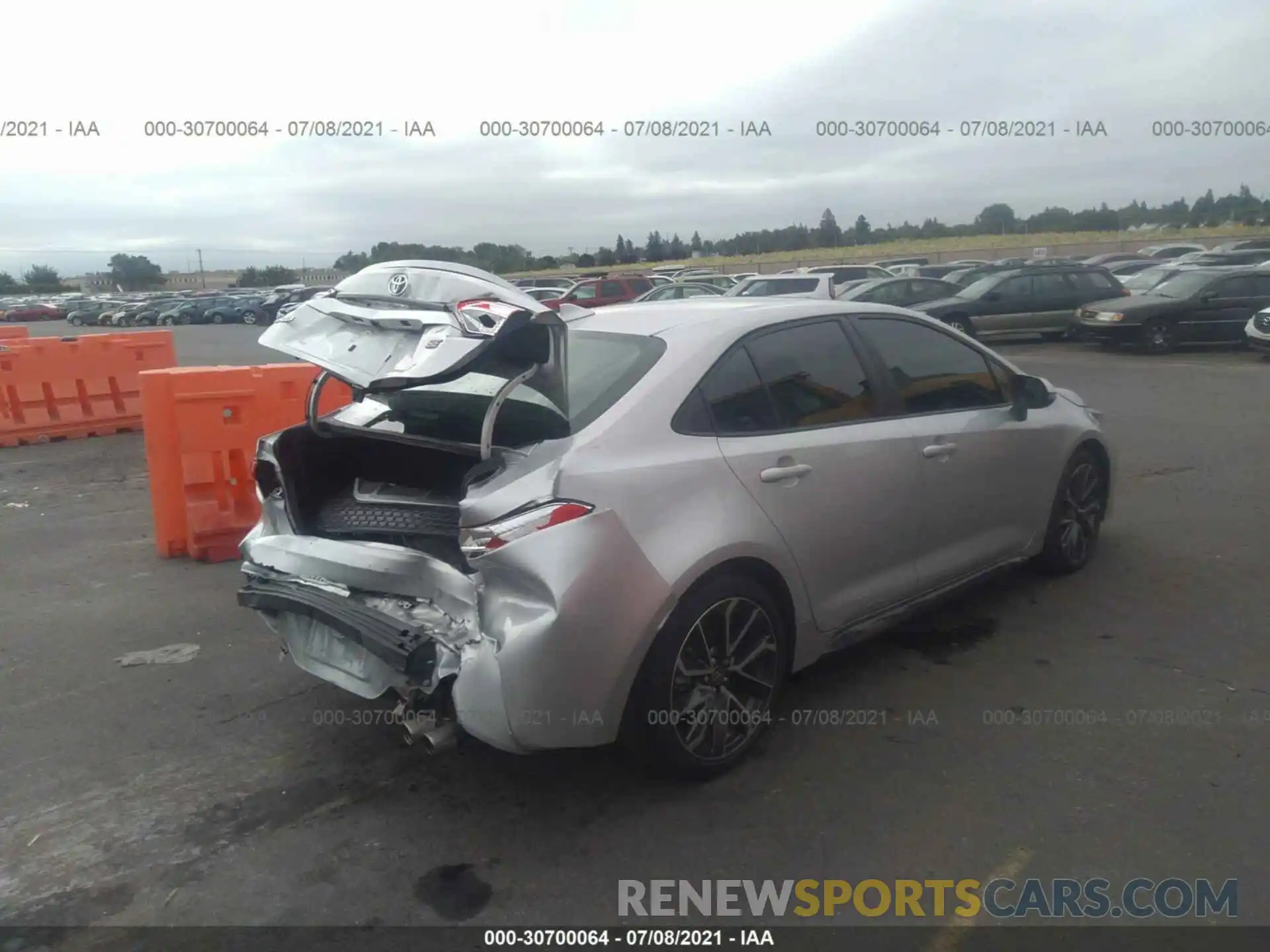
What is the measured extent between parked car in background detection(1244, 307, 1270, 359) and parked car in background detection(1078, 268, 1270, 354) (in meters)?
1.19

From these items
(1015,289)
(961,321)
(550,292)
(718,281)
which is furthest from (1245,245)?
(550,292)

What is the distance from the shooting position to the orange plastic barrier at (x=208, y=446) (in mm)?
6543

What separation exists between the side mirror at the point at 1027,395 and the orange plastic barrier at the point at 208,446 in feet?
13.7

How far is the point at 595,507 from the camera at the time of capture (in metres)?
3.28

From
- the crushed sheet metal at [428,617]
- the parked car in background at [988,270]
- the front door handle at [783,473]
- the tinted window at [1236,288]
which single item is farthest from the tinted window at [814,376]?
the parked car in background at [988,270]

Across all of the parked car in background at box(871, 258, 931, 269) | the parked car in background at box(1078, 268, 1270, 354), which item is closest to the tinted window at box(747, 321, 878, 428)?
the parked car in background at box(1078, 268, 1270, 354)

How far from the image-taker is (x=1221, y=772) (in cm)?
364

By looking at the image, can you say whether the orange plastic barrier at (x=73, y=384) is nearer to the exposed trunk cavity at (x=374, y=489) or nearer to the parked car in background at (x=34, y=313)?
the exposed trunk cavity at (x=374, y=489)

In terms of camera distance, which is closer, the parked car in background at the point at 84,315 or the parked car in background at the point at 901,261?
the parked car in background at the point at 901,261

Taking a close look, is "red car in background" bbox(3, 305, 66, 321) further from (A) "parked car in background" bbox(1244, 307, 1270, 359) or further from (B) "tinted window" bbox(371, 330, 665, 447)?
(B) "tinted window" bbox(371, 330, 665, 447)

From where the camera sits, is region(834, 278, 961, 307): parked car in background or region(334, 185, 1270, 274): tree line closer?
region(834, 278, 961, 307): parked car in background

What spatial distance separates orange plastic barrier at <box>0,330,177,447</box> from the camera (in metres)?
11.6

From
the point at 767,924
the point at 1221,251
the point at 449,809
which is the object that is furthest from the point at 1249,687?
the point at 1221,251

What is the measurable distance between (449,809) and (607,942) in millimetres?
913
